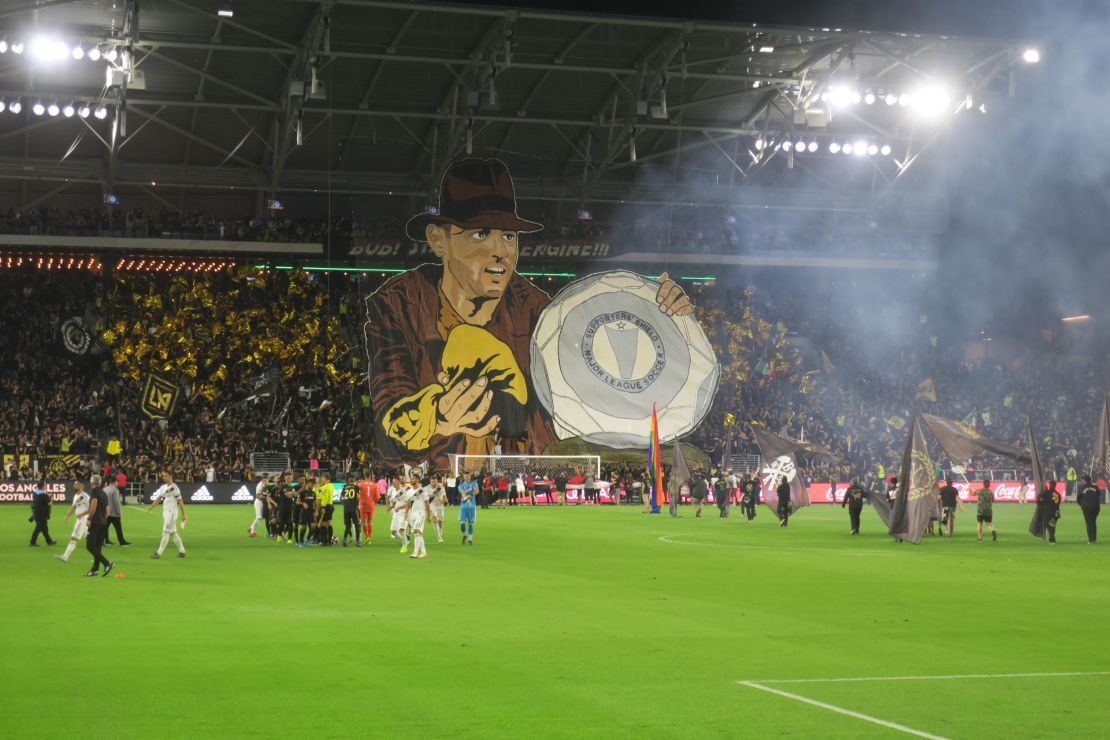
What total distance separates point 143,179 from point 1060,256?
42.2m

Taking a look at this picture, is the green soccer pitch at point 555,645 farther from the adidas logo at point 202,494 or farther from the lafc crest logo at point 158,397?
the lafc crest logo at point 158,397

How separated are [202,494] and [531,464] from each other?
1520 centimetres

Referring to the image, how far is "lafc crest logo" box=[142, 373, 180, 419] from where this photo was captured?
5984 centimetres

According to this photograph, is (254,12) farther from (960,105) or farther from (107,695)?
(107,695)

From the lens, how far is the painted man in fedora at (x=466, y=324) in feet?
200

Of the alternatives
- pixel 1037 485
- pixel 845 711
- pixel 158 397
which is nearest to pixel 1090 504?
pixel 1037 485

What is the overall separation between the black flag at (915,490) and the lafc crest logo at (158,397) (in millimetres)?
36991

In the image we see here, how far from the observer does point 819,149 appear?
66.2 m

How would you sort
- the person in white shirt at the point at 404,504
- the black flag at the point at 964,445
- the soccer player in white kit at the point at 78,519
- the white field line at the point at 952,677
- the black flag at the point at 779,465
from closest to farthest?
the white field line at the point at 952,677 < the soccer player in white kit at the point at 78,519 < the person in white shirt at the point at 404,504 < the black flag at the point at 964,445 < the black flag at the point at 779,465

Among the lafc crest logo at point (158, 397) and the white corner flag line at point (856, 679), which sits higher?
the lafc crest logo at point (158, 397)

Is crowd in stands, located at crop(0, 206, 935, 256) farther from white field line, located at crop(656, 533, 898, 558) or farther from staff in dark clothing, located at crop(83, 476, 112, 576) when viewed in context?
staff in dark clothing, located at crop(83, 476, 112, 576)

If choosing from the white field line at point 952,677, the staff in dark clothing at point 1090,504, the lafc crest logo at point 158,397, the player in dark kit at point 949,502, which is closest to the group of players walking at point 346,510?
the player in dark kit at point 949,502

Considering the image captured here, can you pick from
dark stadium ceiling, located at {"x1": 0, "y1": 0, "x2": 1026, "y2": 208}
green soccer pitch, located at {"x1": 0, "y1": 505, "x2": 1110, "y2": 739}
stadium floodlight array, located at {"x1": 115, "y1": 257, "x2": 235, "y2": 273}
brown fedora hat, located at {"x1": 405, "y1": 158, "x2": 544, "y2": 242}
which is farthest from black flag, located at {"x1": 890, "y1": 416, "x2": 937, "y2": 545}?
stadium floodlight array, located at {"x1": 115, "y1": 257, "x2": 235, "y2": 273}

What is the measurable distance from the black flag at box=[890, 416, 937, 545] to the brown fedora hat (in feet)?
105
